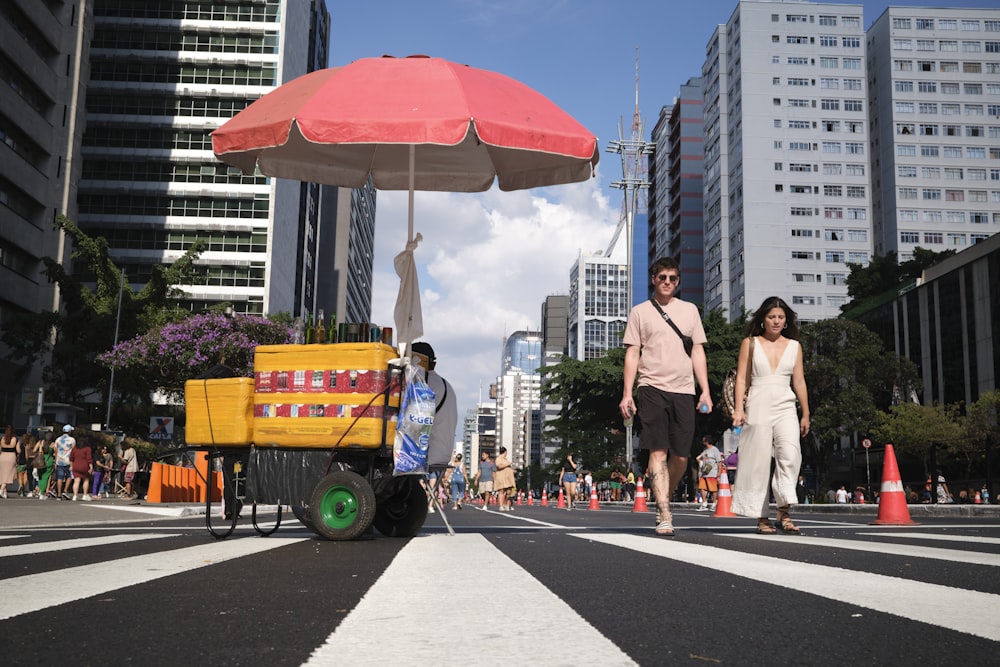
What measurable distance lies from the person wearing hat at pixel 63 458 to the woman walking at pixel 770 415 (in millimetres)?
18508

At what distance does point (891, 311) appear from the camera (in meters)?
66.6

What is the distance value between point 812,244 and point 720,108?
20.4 meters

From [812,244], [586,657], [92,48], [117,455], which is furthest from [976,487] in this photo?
[92,48]

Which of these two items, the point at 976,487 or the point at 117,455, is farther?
the point at 976,487

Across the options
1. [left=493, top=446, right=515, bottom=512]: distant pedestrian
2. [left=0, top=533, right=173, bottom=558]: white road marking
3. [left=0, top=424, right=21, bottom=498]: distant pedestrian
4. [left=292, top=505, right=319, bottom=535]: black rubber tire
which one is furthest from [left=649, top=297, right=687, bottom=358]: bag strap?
[left=0, top=424, right=21, bottom=498]: distant pedestrian

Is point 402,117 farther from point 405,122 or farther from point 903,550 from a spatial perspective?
point 903,550

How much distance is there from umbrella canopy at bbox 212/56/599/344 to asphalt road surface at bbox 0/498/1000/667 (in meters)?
2.98

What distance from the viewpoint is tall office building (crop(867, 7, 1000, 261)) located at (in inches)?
3917

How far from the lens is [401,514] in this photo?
25.0 ft

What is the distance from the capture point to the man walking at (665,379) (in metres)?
7.65

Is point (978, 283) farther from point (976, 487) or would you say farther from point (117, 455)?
point (117, 455)

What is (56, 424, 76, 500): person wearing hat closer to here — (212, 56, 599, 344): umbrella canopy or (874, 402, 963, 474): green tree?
(212, 56, 599, 344): umbrella canopy

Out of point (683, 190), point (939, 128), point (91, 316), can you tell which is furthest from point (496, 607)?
point (683, 190)

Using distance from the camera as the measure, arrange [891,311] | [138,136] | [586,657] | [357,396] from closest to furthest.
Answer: [586,657]
[357,396]
[891,311]
[138,136]
